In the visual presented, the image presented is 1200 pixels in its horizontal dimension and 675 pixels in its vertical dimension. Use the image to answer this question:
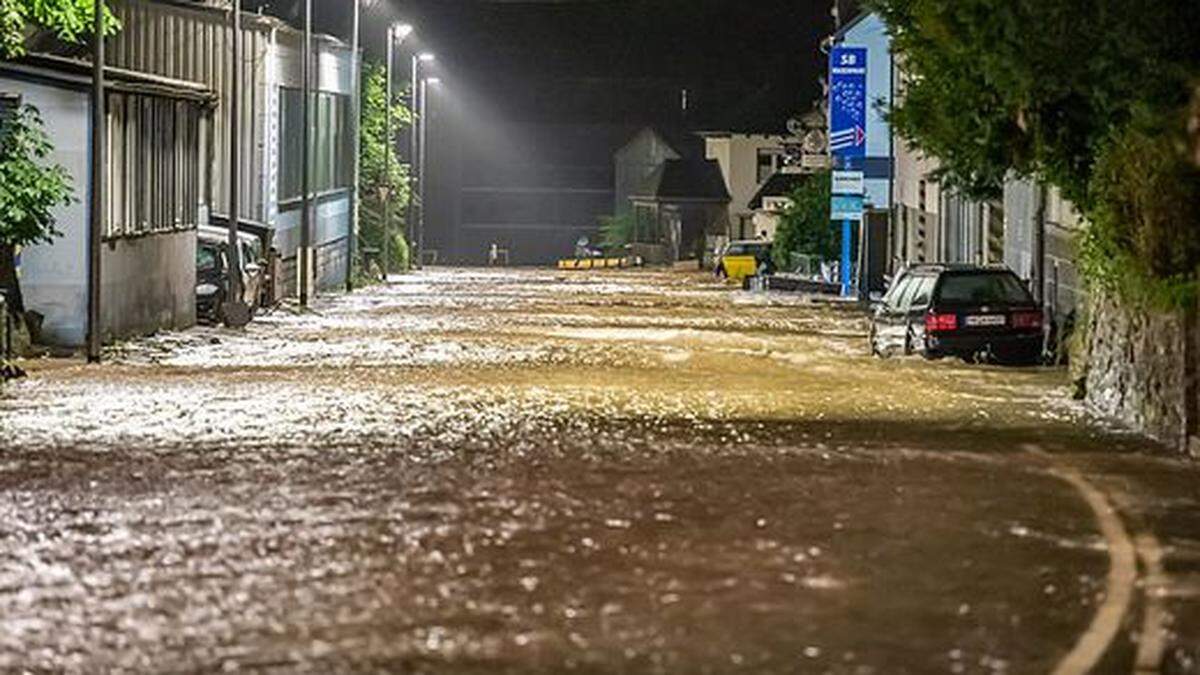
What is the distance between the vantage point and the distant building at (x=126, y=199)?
34.5 metres

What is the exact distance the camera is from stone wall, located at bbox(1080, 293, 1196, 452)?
2181cm

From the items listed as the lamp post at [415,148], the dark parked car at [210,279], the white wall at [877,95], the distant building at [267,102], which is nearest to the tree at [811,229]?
the white wall at [877,95]

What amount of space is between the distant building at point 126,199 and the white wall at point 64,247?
1 centimetres

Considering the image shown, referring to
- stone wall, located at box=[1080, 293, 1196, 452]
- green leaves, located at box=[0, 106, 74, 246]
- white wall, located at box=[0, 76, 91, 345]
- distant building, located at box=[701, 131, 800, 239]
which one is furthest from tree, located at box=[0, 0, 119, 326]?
distant building, located at box=[701, 131, 800, 239]

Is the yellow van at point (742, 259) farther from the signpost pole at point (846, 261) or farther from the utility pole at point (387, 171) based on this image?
the utility pole at point (387, 171)

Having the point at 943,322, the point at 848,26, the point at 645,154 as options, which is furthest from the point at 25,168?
the point at 645,154

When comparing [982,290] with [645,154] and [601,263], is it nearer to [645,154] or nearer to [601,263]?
[601,263]

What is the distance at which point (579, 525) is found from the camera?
15.4 meters

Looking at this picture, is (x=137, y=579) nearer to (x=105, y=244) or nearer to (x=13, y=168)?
(x=13, y=168)

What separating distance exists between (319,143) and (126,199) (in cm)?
3262

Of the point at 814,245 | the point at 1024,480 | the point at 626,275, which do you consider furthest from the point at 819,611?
the point at 626,275

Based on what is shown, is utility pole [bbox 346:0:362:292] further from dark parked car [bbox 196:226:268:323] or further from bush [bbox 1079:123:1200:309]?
bush [bbox 1079:123:1200:309]

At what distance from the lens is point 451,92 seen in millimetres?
148875

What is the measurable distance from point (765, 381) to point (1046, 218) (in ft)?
38.0
